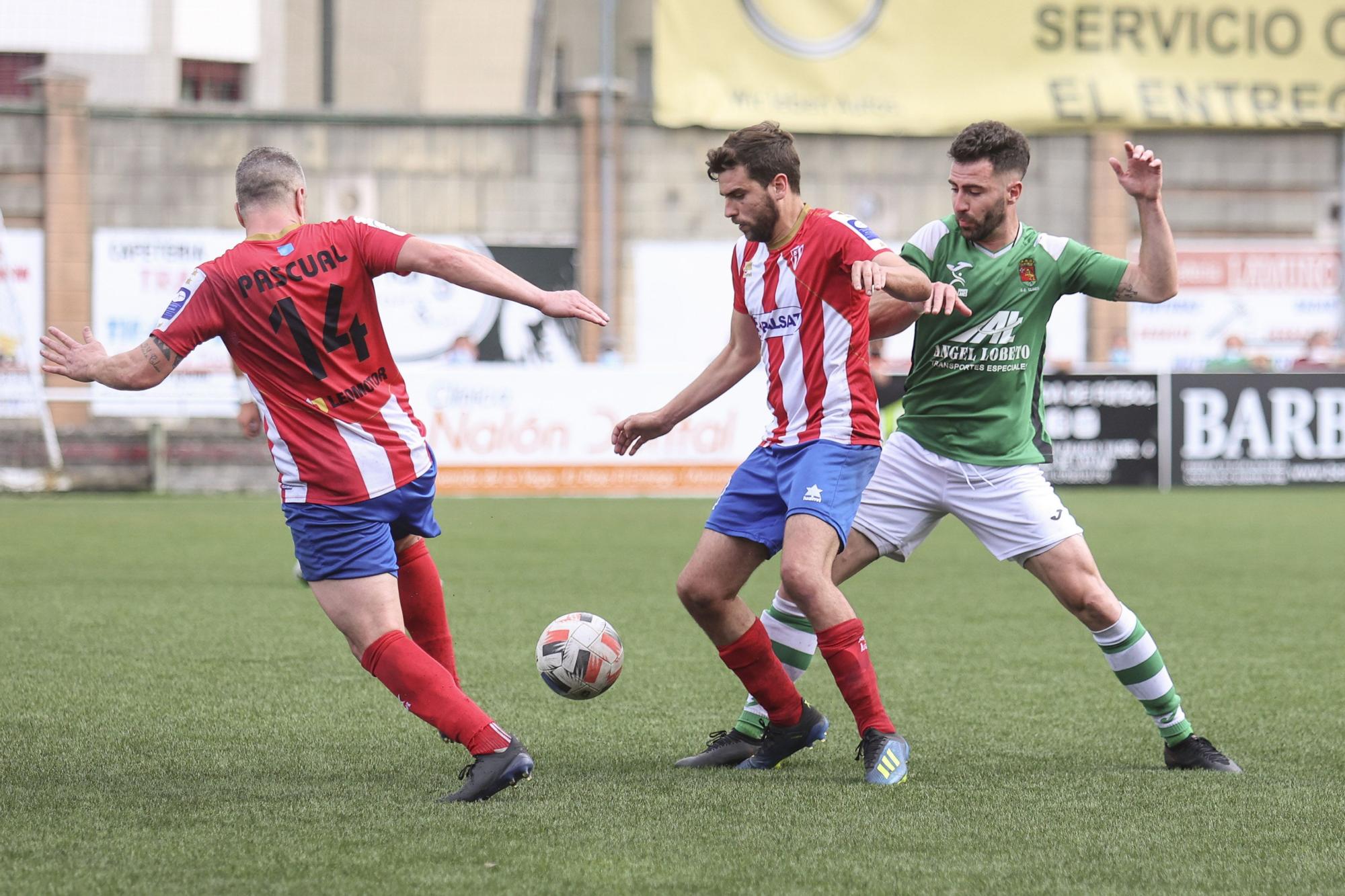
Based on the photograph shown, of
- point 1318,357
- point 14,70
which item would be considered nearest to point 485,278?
point 1318,357

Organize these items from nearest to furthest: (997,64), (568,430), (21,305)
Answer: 1. (568,430)
2. (21,305)
3. (997,64)

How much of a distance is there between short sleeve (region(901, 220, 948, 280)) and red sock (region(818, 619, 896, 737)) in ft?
A: 4.17

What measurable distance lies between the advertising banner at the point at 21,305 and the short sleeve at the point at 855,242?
705 inches

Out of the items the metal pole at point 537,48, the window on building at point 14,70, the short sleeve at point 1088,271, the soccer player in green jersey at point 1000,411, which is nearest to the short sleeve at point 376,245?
the soccer player in green jersey at point 1000,411

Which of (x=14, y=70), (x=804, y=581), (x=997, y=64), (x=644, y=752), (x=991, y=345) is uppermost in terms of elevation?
(x=14, y=70)

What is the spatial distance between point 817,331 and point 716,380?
1.79 ft

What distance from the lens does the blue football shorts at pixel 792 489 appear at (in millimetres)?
5156

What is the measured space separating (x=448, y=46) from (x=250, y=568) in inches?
921

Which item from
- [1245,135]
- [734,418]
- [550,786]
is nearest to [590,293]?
[734,418]

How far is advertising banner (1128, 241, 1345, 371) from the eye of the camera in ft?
88.4

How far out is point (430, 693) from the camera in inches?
186

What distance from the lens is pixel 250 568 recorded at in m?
11.5

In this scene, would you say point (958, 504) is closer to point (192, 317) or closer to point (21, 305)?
point (192, 317)

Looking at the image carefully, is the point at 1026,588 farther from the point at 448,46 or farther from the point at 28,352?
the point at 448,46
